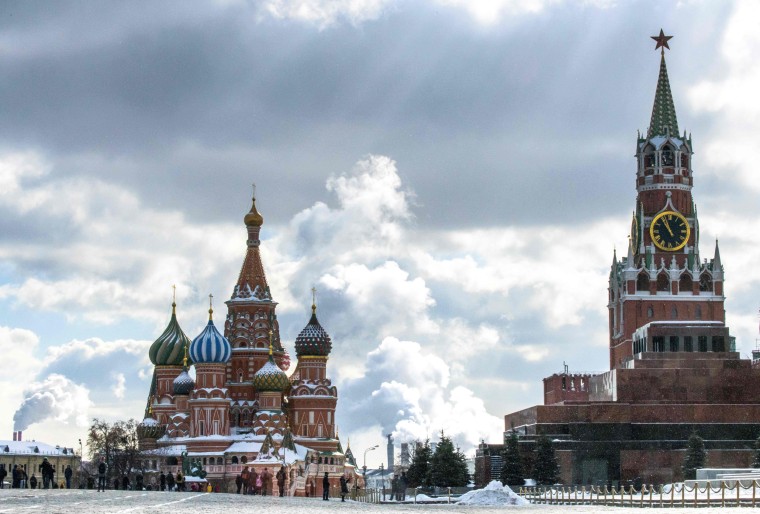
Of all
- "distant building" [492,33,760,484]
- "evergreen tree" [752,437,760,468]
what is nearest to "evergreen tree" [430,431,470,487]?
"distant building" [492,33,760,484]

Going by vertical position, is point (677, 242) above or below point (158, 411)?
above

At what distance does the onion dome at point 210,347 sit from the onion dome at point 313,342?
5.20 metres

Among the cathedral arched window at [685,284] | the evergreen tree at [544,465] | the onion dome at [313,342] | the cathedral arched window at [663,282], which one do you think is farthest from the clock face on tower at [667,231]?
the evergreen tree at [544,465]

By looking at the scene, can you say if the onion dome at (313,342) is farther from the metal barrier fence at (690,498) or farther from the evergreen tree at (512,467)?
the metal barrier fence at (690,498)

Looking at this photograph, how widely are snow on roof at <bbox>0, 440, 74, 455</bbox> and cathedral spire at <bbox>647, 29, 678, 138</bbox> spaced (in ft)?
199

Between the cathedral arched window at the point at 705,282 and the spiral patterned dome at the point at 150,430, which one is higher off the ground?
the cathedral arched window at the point at 705,282

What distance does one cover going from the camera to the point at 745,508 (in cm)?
3897

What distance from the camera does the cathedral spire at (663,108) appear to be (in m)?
102

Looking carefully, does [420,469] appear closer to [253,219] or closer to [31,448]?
[253,219]

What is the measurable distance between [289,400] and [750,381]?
3632 centimetres

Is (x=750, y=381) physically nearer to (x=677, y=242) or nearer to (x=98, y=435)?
(x=677, y=242)

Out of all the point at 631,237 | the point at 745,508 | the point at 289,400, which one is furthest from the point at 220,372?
the point at 745,508

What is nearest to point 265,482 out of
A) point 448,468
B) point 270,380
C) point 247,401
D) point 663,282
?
point 448,468

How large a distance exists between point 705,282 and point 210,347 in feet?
107
